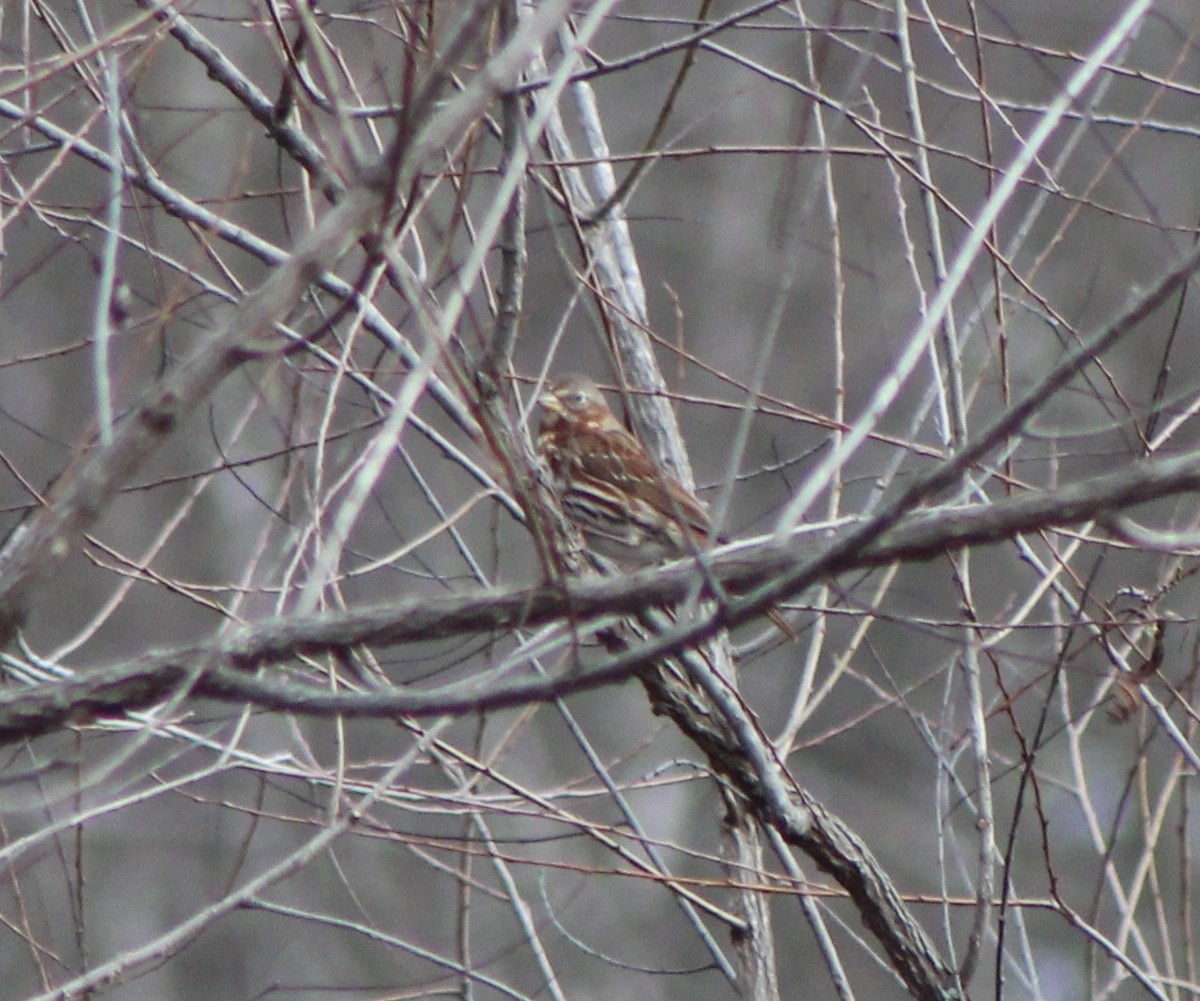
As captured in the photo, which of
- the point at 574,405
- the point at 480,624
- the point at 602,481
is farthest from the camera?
the point at 574,405

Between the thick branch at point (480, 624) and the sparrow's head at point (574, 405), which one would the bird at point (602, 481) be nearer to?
the sparrow's head at point (574, 405)

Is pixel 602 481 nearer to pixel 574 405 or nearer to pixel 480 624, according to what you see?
pixel 574 405

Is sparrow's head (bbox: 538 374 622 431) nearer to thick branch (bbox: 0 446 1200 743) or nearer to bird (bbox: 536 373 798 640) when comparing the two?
bird (bbox: 536 373 798 640)

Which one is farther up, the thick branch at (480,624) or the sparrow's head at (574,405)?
the sparrow's head at (574,405)

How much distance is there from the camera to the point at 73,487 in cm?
236

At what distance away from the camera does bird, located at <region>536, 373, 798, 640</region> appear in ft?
19.7

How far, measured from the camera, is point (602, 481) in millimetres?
6348

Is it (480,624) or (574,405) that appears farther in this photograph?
(574,405)

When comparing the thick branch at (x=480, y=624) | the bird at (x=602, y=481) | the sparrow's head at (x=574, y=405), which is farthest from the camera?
the sparrow's head at (x=574, y=405)

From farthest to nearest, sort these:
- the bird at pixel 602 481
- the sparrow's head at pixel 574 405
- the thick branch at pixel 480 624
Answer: the sparrow's head at pixel 574 405
the bird at pixel 602 481
the thick branch at pixel 480 624

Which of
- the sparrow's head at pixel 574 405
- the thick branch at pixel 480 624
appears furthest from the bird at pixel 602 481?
the thick branch at pixel 480 624

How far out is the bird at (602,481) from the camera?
6.00 metres

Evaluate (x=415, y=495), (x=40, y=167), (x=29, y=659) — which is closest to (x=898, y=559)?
(x=29, y=659)

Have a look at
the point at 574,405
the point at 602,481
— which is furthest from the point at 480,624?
the point at 574,405
